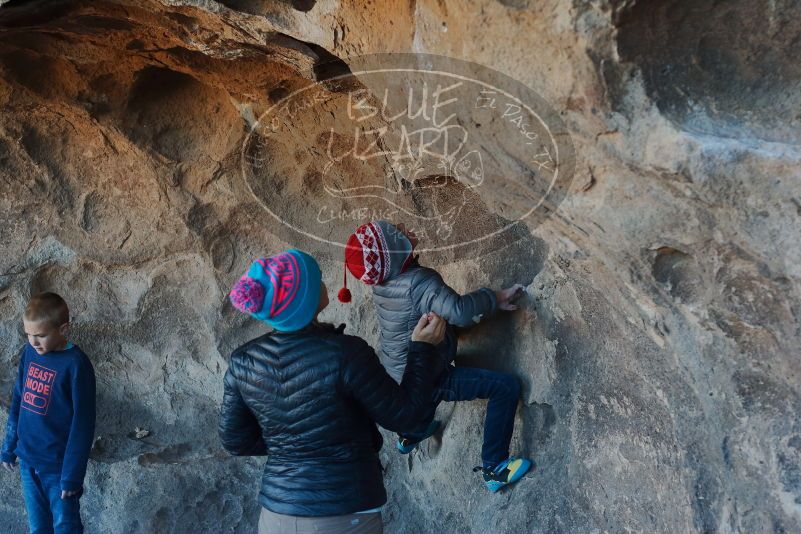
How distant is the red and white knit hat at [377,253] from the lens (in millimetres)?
1934

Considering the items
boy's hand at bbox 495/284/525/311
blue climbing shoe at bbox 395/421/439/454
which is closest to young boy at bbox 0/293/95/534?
blue climbing shoe at bbox 395/421/439/454

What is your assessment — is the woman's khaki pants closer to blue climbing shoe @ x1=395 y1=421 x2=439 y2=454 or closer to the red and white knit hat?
the red and white knit hat

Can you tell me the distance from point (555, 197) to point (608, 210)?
0.13m

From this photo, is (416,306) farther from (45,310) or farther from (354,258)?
(45,310)

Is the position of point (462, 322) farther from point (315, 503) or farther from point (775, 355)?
point (775, 355)

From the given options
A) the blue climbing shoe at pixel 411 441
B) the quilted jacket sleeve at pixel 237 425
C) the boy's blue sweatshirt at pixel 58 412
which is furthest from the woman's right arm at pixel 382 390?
the boy's blue sweatshirt at pixel 58 412

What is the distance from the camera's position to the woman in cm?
143

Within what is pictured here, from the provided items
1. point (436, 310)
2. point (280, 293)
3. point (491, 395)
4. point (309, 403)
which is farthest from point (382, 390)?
point (491, 395)

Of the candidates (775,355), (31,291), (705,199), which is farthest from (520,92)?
(31,291)

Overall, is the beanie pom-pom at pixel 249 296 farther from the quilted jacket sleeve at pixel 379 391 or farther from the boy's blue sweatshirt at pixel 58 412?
the boy's blue sweatshirt at pixel 58 412

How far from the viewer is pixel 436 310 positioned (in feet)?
6.28

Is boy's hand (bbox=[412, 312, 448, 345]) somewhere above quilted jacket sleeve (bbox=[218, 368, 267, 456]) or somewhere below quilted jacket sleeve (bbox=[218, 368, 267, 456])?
above

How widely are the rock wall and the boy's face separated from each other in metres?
0.44

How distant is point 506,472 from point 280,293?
90 centimetres
